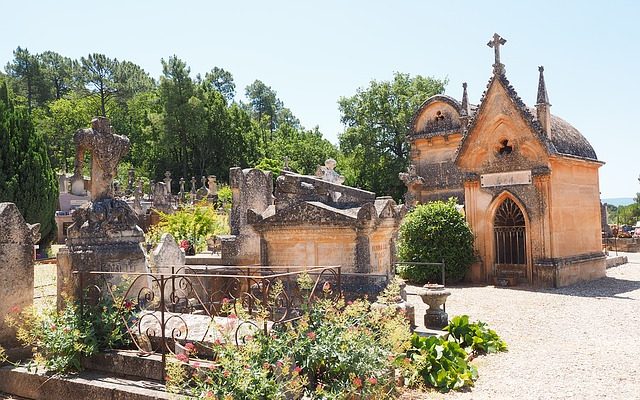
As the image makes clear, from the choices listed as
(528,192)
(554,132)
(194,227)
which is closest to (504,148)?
(554,132)

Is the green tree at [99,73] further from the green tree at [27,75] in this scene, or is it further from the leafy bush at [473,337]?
the leafy bush at [473,337]

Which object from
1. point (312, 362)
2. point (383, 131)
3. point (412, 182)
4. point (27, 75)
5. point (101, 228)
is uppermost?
point (27, 75)

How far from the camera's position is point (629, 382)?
7.02m

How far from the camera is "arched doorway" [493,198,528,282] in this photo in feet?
57.3

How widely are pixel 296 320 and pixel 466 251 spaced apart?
517 inches

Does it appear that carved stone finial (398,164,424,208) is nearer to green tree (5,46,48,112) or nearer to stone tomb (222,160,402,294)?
stone tomb (222,160,402,294)

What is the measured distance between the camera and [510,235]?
17812mm

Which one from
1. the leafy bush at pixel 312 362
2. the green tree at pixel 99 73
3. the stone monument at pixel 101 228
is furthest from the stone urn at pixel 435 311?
the green tree at pixel 99 73

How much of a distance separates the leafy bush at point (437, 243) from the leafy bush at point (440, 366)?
34.5ft

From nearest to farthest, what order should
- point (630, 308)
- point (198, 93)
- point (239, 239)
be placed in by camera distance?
point (239, 239), point (630, 308), point (198, 93)

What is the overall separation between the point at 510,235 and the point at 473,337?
10.1 meters

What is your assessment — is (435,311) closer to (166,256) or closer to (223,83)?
(166,256)

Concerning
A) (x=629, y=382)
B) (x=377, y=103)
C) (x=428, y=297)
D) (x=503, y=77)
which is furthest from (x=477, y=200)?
(x=377, y=103)

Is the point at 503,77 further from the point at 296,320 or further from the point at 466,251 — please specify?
the point at 296,320
